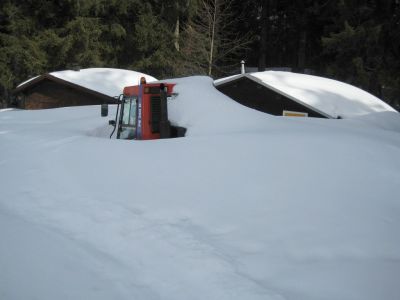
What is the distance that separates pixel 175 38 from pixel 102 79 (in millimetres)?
8093

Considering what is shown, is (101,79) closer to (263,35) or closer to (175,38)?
(175,38)

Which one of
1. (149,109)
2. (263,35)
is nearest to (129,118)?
(149,109)

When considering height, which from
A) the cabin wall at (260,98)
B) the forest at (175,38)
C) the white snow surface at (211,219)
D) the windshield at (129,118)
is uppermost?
the forest at (175,38)

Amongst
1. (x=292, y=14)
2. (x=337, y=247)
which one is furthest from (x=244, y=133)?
(x=292, y=14)

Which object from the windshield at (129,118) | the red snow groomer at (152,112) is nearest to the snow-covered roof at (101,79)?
the windshield at (129,118)

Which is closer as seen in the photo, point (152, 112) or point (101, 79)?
point (152, 112)

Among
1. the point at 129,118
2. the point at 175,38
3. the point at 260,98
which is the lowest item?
the point at 129,118

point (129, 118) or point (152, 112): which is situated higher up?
point (152, 112)

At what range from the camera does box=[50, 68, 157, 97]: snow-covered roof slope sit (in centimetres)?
1939

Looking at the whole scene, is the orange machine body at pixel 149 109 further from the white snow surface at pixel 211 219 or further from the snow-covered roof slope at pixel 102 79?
the snow-covered roof slope at pixel 102 79

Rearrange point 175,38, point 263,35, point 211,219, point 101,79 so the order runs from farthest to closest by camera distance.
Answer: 1. point 263,35
2. point 175,38
3. point 101,79
4. point 211,219

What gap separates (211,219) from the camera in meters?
3.39

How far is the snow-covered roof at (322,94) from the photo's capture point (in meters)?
10.7

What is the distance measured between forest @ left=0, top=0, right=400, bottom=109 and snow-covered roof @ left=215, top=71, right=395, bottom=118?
8.88 metres
